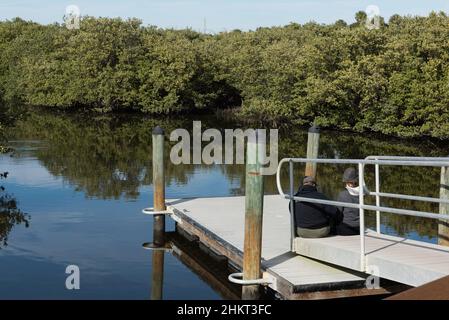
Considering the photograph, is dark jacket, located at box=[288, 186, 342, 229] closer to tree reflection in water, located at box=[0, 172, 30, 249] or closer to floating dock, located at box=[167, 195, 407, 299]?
floating dock, located at box=[167, 195, 407, 299]

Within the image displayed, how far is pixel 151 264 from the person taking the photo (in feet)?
36.7

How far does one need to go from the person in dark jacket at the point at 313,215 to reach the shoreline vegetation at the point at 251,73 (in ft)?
63.9

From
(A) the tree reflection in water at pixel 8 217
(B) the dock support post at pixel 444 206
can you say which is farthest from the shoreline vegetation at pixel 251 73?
(B) the dock support post at pixel 444 206

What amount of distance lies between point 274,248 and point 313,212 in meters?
1.20

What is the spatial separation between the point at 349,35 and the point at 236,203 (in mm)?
24532

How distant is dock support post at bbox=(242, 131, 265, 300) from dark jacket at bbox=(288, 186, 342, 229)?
61 centimetres

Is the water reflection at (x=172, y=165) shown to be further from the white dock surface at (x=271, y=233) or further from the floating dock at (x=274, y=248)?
the floating dock at (x=274, y=248)

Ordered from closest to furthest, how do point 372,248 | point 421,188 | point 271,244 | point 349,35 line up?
point 372,248
point 271,244
point 421,188
point 349,35

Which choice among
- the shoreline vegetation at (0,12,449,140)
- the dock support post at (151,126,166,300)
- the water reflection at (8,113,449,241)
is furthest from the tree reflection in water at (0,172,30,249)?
the shoreline vegetation at (0,12,449,140)

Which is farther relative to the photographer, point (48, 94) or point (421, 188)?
point (48, 94)

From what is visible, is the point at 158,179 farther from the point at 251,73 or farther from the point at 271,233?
the point at 251,73

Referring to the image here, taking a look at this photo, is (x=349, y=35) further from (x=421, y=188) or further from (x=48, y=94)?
(x=48, y=94)

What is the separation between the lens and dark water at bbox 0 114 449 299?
1033cm
